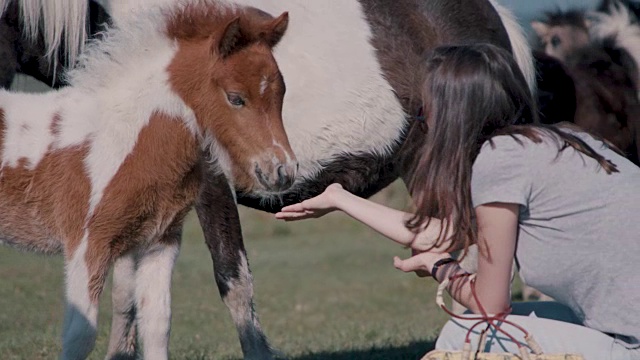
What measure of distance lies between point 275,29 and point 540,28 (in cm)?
543

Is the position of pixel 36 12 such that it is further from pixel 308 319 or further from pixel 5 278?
pixel 5 278

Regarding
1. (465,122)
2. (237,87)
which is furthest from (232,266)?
(465,122)

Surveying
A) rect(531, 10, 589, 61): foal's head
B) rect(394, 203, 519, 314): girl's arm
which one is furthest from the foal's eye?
rect(531, 10, 589, 61): foal's head

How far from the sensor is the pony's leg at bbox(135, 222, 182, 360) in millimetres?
4484

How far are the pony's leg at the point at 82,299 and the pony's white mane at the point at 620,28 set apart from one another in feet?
19.6

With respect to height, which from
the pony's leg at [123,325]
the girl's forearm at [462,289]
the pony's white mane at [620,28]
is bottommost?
the pony's leg at [123,325]

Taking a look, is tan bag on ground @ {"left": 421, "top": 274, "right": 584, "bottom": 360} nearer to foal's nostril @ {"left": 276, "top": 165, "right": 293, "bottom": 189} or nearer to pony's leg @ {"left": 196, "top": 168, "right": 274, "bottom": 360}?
foal's nostril @ {"left": 276, "top": 165, "right": 293, "bottom": 189}

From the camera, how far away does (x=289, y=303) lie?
36.2ft

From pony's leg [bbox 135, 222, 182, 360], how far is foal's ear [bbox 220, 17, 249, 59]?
2.84 ft

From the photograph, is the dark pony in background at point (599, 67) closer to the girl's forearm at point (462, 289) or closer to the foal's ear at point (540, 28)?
the foal's ear at point (540, 28)

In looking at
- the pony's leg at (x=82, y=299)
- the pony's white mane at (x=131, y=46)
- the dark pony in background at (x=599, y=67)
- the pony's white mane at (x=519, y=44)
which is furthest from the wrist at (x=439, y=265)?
the dark pony in background at (x=599, y=67)

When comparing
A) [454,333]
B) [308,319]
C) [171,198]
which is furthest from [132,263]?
[308,319]

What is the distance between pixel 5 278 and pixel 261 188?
358 inches

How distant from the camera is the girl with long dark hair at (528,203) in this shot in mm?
3580
